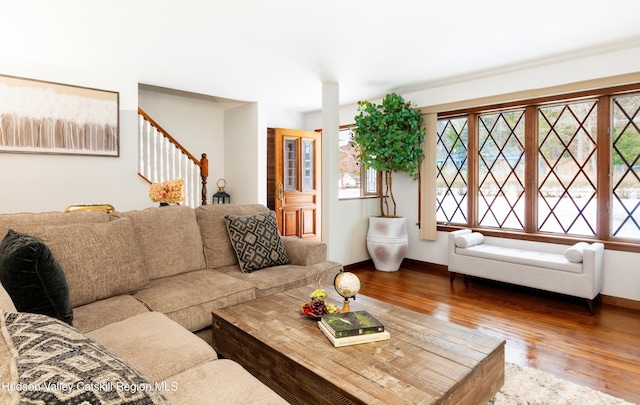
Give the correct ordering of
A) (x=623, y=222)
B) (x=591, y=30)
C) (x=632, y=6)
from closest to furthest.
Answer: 1. (x=632, y=6)
2. (x=591, y=30)
3. (x=623, y=222)

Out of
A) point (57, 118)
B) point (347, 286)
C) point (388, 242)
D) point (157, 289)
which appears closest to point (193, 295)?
point (157, 289)

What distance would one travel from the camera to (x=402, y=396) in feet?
3.89

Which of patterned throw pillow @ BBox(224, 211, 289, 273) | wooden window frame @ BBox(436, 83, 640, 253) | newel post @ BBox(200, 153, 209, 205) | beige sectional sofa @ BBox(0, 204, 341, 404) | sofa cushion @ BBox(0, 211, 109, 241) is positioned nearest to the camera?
beige sectional sofa @ BBox(0, 204, 341, 404)

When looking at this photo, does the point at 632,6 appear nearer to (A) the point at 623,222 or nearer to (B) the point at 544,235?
(A) the point at 623,222

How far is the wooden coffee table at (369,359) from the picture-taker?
125 centimetres

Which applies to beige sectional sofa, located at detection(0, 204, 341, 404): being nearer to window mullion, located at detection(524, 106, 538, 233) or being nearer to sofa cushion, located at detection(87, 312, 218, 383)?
sofa cushion, located at detection(87, 312, 218, 383)

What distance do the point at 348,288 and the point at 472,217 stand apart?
3.06 metres

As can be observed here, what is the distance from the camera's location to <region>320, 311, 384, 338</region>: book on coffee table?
1559 millimetres

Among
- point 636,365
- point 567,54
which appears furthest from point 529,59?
point 636,365

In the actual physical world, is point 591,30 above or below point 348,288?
above

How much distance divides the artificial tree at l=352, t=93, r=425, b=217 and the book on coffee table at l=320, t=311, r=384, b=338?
2.95m

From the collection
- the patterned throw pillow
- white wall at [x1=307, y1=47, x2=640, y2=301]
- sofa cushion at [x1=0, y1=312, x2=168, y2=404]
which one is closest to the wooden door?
white wall at [x1=307, y1=47, x2=640, y2=301]

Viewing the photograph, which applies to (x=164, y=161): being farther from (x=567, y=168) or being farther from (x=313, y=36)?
(x=567, y=168)

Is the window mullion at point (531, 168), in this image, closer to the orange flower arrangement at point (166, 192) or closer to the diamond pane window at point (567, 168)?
the diamond pane window at point (567, 168)
